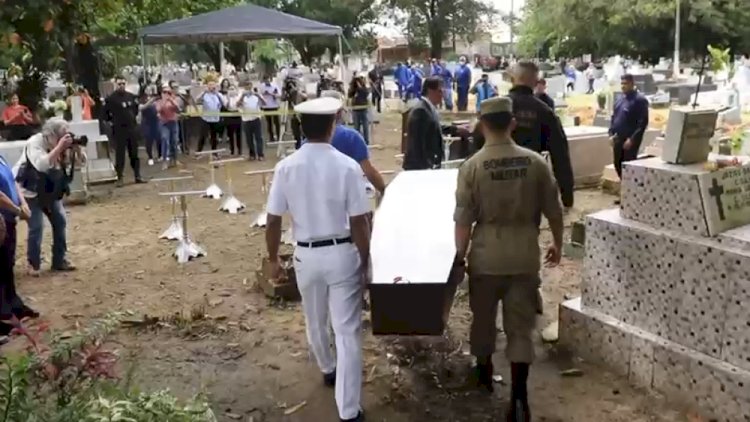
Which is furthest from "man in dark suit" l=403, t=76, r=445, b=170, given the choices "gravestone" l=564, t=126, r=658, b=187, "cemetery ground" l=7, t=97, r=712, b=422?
"gravestone" l=564, t=126, r=658, b=187

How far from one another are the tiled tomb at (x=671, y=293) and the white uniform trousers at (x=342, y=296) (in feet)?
5.12

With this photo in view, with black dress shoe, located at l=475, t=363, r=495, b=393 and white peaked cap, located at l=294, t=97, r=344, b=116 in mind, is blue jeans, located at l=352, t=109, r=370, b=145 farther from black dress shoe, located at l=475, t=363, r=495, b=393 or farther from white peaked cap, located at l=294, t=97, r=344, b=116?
white peaked cap, located at l=294, t=97, r=344, b=116

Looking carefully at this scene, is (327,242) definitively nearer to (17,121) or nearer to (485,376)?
(485,376)

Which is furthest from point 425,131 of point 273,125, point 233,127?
point 273,125

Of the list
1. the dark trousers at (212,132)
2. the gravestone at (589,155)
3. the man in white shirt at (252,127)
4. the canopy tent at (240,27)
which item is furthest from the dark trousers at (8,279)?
the canopy tent at (240,27)

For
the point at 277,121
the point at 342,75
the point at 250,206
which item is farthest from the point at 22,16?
the point at 342,75

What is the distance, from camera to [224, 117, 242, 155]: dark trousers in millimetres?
15688

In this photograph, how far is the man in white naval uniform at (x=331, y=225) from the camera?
3963mm

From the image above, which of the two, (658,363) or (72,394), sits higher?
(72,394)

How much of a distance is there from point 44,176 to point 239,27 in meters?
8.86

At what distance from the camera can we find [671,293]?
4.32 m

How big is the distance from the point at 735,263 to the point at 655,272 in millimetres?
502

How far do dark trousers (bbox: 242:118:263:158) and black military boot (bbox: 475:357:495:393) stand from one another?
36.6 feet

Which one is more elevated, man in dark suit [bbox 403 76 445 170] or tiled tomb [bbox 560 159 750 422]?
man in dark suit [bbox 403 76 445 170]
